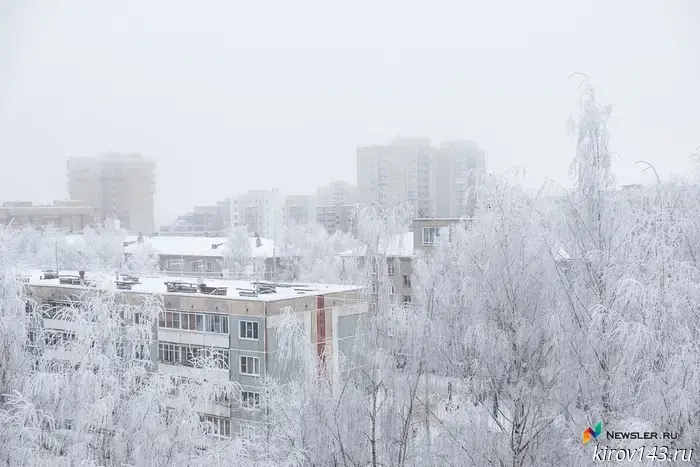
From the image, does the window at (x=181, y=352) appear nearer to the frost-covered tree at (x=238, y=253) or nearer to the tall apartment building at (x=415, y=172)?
the frost-covered tree at (x=238, y=253)

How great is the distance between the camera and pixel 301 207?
71.6m

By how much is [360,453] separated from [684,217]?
5.93 meters

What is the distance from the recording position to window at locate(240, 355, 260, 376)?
14.3 meters

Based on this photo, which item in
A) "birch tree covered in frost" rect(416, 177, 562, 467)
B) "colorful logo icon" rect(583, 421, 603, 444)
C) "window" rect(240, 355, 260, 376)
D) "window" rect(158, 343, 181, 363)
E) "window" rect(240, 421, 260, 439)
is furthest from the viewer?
"window" rect(158, 343, 181, 363)

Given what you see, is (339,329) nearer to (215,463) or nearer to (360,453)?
(360,453)

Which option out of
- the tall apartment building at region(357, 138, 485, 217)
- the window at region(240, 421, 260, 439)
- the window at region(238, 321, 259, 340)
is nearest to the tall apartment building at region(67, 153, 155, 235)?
the tall apartment building at region(357, 138, 485, 217)

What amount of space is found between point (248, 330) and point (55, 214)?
2263 inches

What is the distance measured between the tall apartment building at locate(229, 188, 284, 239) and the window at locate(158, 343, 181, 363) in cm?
5362

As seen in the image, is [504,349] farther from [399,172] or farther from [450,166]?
[450,166]

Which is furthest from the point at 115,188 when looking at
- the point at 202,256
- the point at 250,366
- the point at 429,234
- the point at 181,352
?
the point at 250,366

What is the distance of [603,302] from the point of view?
9.10 metres

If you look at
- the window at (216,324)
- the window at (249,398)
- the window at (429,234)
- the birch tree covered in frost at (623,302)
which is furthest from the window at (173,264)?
the birch tree covered in frost at (623,302)

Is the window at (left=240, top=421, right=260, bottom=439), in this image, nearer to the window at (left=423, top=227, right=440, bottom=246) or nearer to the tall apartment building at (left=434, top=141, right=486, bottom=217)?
the window at (left=423, top=227, right=440, bottom=246)

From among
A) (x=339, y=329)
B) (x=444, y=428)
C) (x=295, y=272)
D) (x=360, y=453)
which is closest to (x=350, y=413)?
(x=360, y=453)
